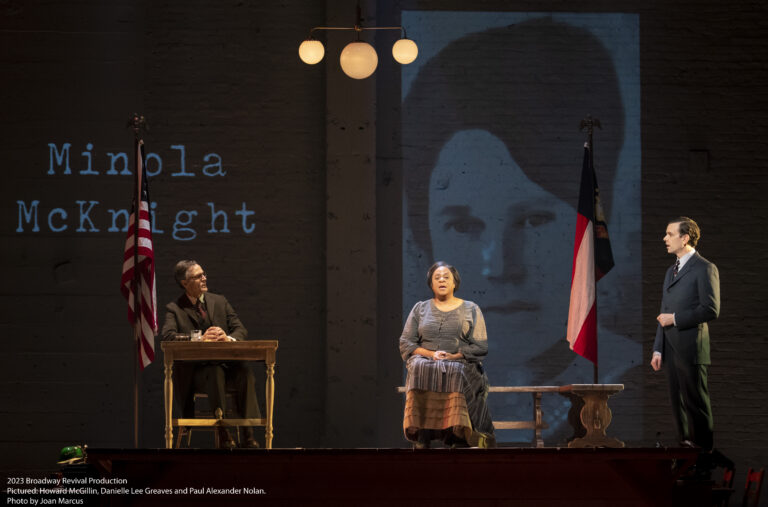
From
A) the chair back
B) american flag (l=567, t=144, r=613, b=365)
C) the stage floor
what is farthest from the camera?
american flag (l=567, t=144, r=613, b=365)

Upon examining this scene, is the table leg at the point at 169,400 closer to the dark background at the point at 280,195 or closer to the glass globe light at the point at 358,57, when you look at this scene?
the dark background at the point at 280,195

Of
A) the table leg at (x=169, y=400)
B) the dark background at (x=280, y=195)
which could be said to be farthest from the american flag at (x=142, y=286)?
the dark background at (x=280, y=195)

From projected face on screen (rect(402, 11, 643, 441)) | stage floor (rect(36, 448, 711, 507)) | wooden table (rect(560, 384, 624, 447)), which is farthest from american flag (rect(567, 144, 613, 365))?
stage floor (rect(36, 448, 711, 507))

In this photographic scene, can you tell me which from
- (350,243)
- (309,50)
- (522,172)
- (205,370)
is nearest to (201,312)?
(205,370)

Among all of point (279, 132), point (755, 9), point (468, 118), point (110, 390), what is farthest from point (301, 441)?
point (755, 9)

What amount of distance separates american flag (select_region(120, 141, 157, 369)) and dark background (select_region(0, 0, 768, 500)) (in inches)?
35.9

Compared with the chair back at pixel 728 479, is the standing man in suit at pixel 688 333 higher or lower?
higher

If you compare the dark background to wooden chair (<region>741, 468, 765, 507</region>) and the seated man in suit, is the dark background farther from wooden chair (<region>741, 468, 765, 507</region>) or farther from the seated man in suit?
the seated man in suit

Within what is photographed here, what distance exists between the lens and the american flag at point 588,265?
21.0ft

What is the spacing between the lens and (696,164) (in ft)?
24.1

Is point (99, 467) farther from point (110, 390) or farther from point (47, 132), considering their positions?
point (47, 132)

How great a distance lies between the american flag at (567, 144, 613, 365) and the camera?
6414 mm

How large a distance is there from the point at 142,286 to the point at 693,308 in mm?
3703

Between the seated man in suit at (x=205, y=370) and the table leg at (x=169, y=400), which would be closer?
the table leg at (x=169, y=400)
